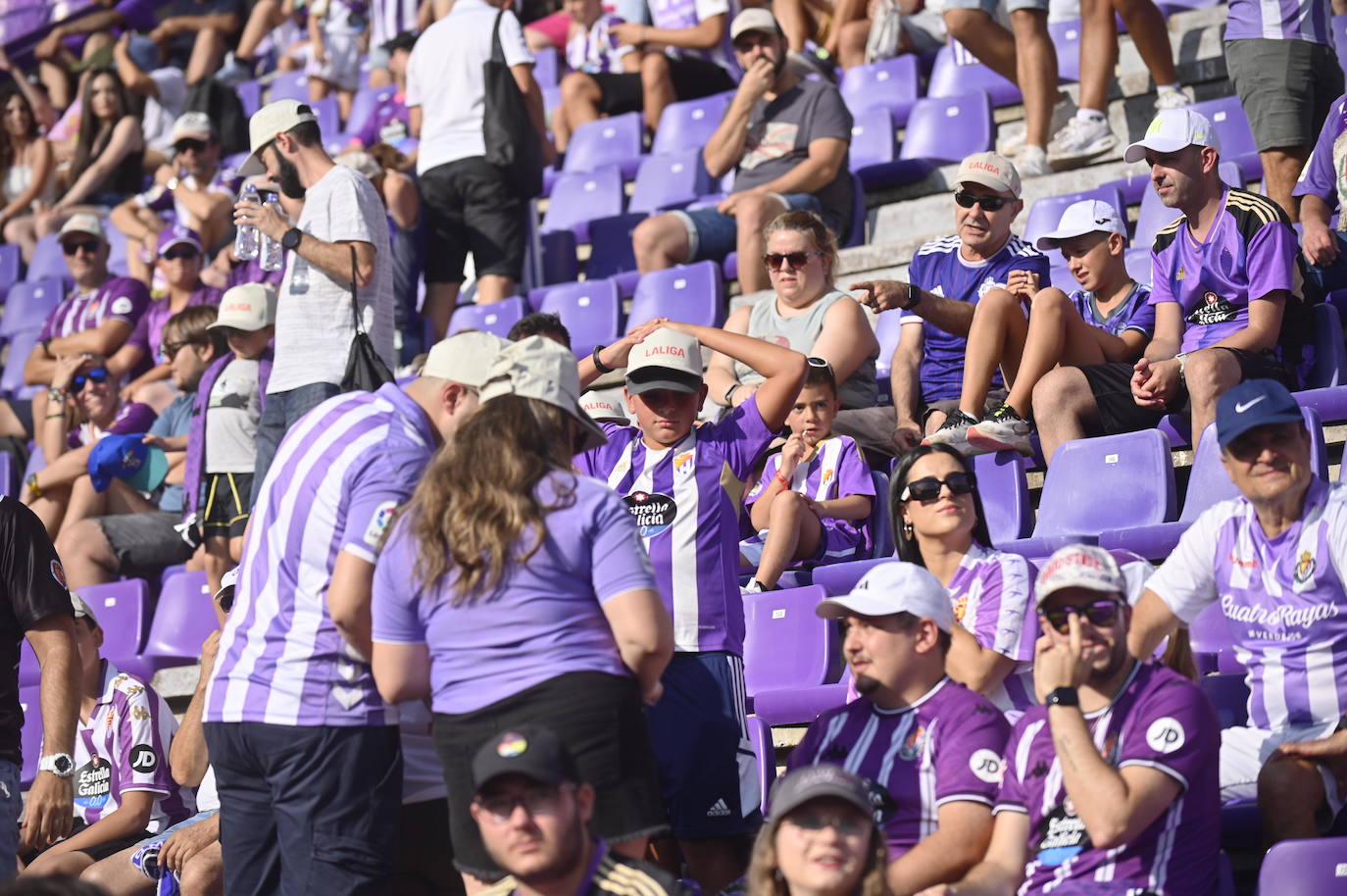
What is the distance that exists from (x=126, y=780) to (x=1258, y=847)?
→ 312 centimetres

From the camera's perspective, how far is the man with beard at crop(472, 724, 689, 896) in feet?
9.05

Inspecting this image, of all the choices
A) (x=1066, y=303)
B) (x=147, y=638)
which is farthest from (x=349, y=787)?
(x=147, y=638)

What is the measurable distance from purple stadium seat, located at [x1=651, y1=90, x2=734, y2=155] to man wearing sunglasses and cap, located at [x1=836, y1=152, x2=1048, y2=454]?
119 inches

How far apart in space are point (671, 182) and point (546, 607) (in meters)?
5.81

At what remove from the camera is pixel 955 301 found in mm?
5762

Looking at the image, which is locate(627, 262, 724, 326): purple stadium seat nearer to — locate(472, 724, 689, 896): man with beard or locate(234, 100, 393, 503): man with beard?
locate(234, 100, 393, 503): man with beard

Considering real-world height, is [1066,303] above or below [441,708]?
above

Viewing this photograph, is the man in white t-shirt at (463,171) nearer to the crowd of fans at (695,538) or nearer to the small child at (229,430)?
the crowd of fans at (695,538)

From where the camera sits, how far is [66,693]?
3842 millimetres

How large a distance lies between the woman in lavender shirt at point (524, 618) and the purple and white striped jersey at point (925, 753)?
0.56m

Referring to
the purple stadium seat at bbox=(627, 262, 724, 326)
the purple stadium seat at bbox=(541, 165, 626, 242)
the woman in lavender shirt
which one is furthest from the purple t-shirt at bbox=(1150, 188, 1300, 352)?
the purple stadium seat at bbox=(541, 165, 626, 242)

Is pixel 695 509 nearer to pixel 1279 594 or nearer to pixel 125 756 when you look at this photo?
pixel 1279 594

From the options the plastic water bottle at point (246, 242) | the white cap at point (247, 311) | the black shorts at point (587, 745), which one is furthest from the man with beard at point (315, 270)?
the black shorts at point (587, 745)

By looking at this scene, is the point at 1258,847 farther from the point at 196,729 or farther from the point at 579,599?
the point at 196,729
